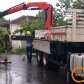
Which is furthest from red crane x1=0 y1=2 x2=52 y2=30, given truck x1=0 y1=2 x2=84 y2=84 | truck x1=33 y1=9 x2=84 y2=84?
truck x1=33 y1=9 x2=84 y2=84

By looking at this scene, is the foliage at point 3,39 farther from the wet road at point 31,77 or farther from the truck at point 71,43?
the truck at point 71,43

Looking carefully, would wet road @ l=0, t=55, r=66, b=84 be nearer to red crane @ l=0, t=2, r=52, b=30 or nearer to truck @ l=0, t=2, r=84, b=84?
truck @ l=0, t=2, r=84, b=84

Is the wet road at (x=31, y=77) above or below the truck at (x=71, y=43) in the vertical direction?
below

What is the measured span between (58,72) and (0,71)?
2.70 meters

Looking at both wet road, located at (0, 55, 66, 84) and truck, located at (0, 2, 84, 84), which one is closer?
truck, located at (0, 2, 84, 84)

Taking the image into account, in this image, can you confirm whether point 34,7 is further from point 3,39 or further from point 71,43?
point 71,43

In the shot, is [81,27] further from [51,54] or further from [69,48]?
[51,54]

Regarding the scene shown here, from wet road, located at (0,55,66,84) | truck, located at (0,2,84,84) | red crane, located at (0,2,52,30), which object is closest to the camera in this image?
truck, located at (0,2,84,84)

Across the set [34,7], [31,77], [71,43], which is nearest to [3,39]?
[34,7]

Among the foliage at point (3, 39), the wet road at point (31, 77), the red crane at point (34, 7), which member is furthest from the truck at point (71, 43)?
the foliage at point (3, 39)

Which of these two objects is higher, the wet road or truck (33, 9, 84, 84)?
truck (33, 9, 84, 84)

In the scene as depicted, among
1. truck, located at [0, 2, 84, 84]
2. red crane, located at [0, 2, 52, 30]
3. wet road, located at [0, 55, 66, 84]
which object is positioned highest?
red crane, located at [0, 2, 52, 30]

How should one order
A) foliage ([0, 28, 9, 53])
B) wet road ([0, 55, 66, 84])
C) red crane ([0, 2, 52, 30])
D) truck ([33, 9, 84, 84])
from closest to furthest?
truck ([33, 9, 84, 84]) < wet road ([0, 55, 66, 84]) < red crane ([0, 2, 52, 30]) < foliage ([0, 28, 9, 53])

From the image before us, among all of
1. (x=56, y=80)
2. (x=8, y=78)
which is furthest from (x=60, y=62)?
(x=8, y=78)
